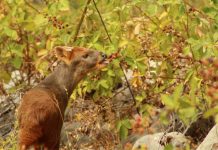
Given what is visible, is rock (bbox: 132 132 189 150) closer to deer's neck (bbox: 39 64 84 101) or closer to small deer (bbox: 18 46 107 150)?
small deer (bbox: 18 46 107 150)

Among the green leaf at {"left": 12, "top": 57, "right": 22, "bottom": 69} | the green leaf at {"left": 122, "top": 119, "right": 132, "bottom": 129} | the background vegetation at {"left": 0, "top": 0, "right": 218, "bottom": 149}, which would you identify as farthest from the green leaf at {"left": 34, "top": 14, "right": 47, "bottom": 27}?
the green leaf at {"left": 122, "top": 119, "right": 132, "bottom": 129}

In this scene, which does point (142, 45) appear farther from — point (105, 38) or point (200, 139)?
point (200, 139)

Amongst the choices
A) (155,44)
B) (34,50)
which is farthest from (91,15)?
(34,50)

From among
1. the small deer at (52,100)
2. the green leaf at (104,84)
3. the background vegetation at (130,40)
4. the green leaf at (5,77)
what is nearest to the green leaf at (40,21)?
the background vegetation at (130,40)

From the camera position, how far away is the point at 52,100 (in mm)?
6414

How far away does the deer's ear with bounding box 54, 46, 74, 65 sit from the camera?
718cm

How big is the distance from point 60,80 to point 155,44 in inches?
49.1

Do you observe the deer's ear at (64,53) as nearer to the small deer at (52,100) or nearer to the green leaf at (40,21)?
the small deer at (52,100)

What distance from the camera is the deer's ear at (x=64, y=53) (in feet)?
23.6

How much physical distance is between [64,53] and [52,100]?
945 mm

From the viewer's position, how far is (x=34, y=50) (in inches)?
364

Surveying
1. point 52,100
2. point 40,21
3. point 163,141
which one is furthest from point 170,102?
point 40,21

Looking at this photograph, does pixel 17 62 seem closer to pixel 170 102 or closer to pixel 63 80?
pixel 63 80

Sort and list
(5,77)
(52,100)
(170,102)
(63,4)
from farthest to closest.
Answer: (5,77) < (63,4) < (52,100) < (170,102)
